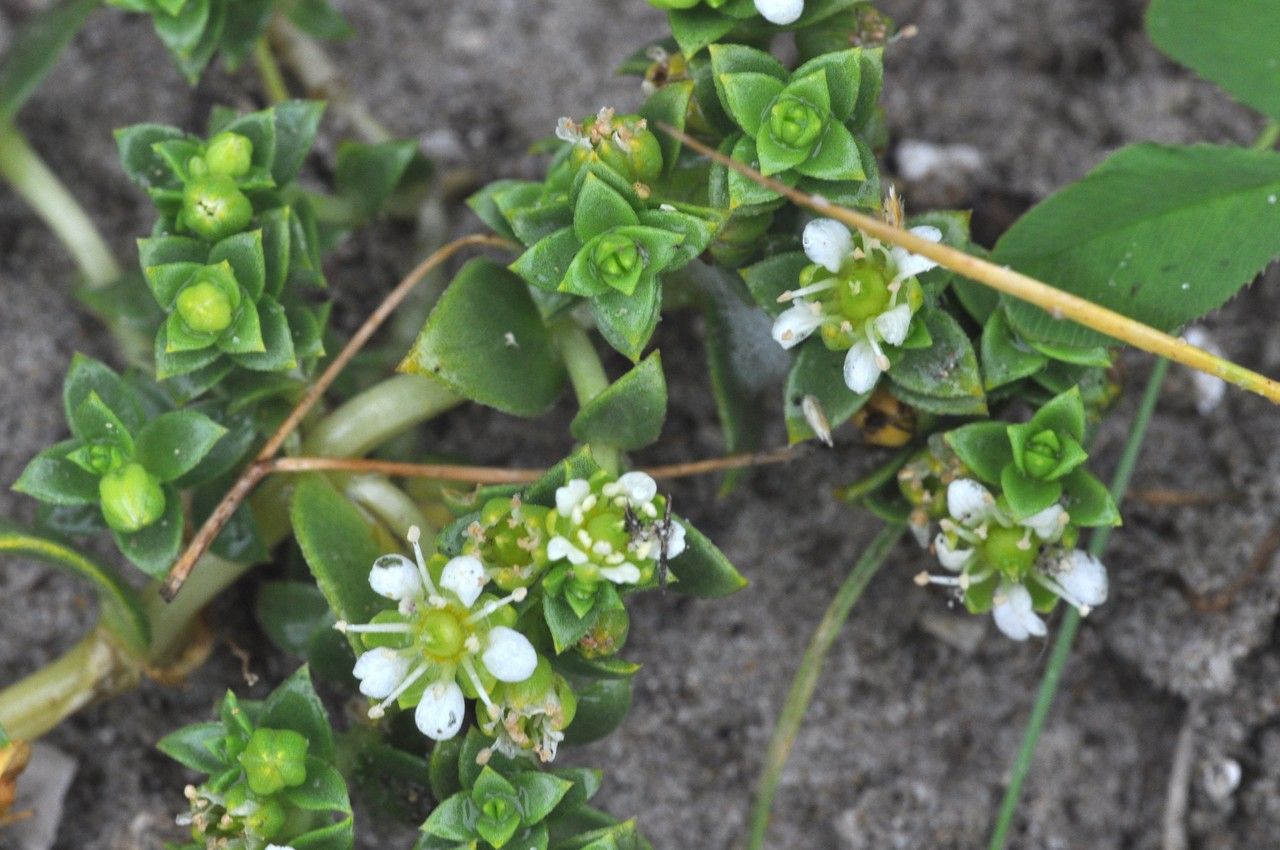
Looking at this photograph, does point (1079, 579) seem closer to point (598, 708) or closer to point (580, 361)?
point (598, 708)

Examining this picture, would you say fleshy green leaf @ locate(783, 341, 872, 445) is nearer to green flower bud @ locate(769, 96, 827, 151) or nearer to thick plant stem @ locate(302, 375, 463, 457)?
green flower bud @ locate(769, 96, 827, 151)

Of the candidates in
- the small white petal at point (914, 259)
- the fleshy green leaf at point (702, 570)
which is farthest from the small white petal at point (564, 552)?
the small white petal at point (914, 259)

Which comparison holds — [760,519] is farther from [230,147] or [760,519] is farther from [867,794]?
[230,147]

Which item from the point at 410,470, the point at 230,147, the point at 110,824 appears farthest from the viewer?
the point at 110,824

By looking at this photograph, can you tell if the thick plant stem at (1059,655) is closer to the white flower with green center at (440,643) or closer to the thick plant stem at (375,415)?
the white flower with green center at (440,643)

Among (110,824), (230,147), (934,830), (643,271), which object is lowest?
(934,830)

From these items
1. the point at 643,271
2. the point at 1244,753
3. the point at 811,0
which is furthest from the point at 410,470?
the point at 1244,753

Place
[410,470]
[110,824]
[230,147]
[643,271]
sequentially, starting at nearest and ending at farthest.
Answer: [643,271] → [230,147] → [410,470] → [110,824]
